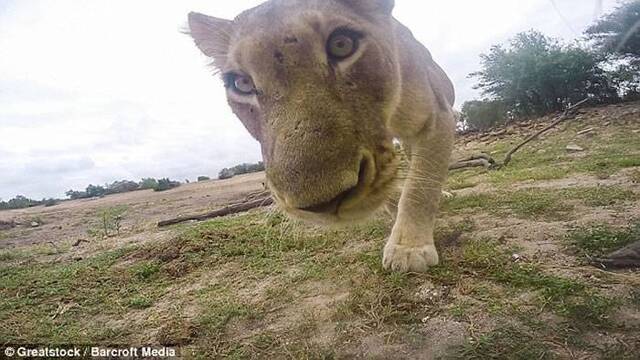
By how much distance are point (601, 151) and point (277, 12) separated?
23.7ft

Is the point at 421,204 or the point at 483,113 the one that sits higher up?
the point at 483,113

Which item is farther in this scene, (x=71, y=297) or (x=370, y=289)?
(x=71, y=297)

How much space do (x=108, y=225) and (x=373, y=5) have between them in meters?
7.58

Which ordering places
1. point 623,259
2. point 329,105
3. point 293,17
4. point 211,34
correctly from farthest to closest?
point 211,34, point 623,259, point 293,17, point 329,105

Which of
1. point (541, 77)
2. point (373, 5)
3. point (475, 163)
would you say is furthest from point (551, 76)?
point (373, 5)

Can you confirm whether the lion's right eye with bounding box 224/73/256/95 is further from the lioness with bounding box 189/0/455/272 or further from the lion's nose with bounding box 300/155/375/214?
the lion's nose with bounding box 300/155/375/214

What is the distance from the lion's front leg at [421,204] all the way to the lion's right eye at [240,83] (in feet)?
3.84

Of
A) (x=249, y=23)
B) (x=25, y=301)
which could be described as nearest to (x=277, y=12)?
(x=249, y=23)

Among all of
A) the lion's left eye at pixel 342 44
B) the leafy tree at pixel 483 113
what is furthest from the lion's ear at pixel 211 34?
Result: the leafy tree at pixel 483 113

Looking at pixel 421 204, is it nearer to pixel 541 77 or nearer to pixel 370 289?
pixel 370 289

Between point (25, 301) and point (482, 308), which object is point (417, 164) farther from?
point (25, 301)

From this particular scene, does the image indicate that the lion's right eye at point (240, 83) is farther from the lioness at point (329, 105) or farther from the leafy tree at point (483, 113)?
the leafy tree at point (483, 113)

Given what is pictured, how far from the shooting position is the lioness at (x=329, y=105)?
2029 mm

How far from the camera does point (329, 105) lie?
87.4 inches
